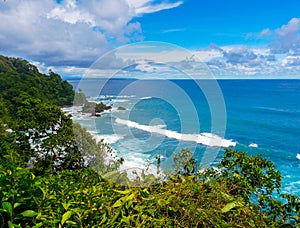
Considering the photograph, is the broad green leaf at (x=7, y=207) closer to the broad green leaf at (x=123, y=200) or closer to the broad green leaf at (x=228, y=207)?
the broad green leaf at (x=123, y=200)

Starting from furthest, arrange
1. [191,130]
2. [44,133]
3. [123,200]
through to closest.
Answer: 1. [191,130]
2. [44,133]
3. [123,200]

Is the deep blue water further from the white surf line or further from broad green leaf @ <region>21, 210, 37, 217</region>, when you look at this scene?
broad green leaf @ <region>21, 210, 37, 217</region>

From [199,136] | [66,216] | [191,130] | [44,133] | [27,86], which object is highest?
[27,86]

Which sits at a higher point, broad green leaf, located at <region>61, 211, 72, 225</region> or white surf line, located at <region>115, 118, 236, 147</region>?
broad green leaf, located at <region>61, 211, 72, 225</region>

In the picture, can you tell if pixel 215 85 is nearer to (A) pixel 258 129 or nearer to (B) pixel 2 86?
(A) pixel 258 129

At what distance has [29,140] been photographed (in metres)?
8.88

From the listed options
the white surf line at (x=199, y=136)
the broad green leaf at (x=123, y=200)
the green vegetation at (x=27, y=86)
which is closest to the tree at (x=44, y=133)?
the broad green leaf at (x=123, y=200)

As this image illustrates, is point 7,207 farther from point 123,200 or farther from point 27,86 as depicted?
point 27,86

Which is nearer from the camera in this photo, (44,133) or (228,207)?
(228,207)

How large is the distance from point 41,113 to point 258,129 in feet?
88.3

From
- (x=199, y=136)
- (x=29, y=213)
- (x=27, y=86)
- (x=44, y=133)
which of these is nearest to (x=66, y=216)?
(x=29, y=213)

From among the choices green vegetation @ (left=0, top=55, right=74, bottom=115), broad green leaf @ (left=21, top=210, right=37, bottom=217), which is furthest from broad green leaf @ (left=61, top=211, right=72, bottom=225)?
green vegetation @ (left=0, top=55, right=74, bottom=115)

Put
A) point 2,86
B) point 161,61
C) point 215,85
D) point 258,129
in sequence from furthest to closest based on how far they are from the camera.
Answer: point 2,86
point 258,129
point 161,61
point 215,85

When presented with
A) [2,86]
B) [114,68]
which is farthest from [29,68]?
[114,68]
